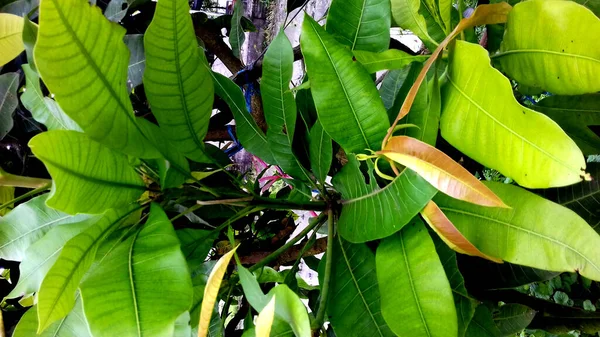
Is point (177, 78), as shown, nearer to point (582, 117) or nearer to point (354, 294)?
point (354, 294)

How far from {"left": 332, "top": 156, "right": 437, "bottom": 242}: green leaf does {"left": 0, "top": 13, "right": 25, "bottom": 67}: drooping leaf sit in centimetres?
34

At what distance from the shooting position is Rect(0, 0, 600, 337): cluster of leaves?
0.29 metres

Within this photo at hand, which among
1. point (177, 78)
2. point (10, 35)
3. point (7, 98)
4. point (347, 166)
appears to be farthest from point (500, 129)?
point (7, 98)

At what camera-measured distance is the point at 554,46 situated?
0.99 feet

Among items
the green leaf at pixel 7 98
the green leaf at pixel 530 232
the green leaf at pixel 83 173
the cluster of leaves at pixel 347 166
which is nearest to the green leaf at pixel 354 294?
the cluster of leaves at pixel 347 166

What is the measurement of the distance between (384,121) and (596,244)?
0.18 metres

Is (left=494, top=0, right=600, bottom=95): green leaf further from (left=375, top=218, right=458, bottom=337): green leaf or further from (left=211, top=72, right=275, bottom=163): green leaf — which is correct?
(left=211, top=72, right=275, bottom=163): green leaf

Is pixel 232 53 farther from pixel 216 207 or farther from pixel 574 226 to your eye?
pixel 574 226

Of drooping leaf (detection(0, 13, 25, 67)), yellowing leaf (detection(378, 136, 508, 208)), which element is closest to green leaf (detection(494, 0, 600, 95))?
yellowing leaf (detection(378, 136, 508, 208))

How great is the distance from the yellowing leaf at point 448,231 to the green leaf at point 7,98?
56 cm

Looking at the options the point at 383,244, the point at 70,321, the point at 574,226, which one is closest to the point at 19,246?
the point at 70,321

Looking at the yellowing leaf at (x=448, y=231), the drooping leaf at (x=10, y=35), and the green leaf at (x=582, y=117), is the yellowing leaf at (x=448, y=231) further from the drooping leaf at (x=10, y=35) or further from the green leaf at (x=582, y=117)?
the drooping leaf at (x=10, y=35)

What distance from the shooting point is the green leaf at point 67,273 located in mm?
319

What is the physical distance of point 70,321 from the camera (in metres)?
0.39
